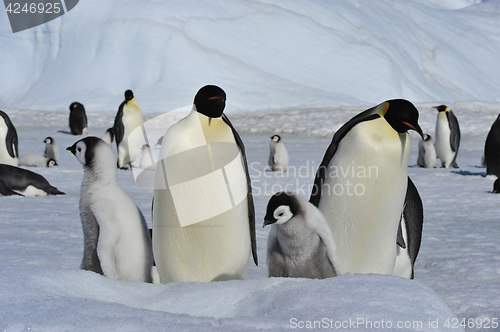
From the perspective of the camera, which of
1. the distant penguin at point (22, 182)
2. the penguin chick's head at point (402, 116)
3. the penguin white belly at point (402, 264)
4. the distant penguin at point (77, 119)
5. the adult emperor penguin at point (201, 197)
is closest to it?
the adult emperor penguin at point (201, 197)

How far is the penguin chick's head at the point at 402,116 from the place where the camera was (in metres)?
2.31

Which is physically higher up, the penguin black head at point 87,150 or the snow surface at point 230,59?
the snow surface at point 230,59

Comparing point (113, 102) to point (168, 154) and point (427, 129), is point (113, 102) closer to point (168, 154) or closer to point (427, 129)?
point (427, 129)

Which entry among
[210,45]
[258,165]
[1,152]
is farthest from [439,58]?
[1,152]

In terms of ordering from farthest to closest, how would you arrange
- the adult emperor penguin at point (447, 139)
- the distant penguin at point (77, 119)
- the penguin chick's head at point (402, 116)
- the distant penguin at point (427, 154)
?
the distant penguin at point (77, 119)
the adult emperor penguin at point (447, 139)
the distant penguin at point (427, 154)
the penguin chick's head at point (402, 116)

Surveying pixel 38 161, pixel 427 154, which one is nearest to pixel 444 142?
pixel 427 154

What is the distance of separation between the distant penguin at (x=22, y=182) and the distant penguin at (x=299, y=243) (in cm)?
358

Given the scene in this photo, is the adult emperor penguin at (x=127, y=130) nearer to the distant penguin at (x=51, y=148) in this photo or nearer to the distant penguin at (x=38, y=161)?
the distant penguin at (x=51, y=148)

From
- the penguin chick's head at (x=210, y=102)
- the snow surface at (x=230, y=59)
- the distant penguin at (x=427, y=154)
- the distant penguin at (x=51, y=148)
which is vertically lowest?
the distant penguin at (x=427, y=154)

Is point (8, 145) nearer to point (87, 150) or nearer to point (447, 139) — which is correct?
point (87, 150)

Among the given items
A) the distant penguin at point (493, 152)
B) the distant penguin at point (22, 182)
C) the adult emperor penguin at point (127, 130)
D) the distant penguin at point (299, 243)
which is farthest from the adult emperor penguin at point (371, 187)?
the adult emperor penguin at point (127, 130)

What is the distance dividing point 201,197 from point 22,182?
11.5 ft

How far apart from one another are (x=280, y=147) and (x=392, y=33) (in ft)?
78.0

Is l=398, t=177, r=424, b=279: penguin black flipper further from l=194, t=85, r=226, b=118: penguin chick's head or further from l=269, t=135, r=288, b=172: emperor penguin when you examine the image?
l=269, t=135, r=288, b=172: emperor penguin
